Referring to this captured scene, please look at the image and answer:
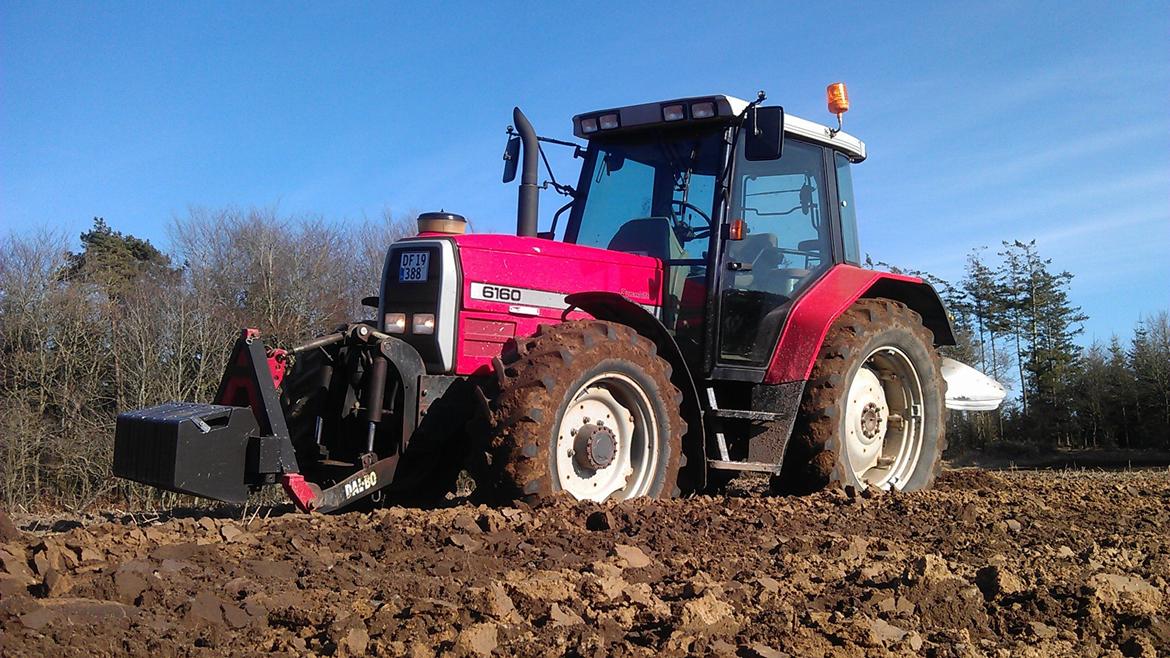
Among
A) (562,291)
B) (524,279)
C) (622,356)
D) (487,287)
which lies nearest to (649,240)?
(562,291)

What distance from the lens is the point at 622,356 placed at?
5.38 m

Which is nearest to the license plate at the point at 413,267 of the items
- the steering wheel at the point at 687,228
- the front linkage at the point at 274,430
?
the front linkage at the point at 274,430

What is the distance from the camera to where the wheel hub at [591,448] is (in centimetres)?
536

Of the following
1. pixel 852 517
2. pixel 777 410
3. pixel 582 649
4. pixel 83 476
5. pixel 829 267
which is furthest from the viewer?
pixel 83 476

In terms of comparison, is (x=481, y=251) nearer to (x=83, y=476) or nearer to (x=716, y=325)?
(x=716, y=325)

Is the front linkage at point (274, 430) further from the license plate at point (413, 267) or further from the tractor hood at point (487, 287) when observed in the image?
the license plate at point (413, 267)

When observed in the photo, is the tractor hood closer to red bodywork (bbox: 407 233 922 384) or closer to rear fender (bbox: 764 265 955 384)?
red bodywork (bbox: 407 233 922 384)

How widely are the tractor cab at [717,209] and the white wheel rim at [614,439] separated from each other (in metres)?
0.84

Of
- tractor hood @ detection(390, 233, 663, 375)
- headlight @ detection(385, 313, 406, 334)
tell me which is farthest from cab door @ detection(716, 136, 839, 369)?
headlight @ detection(385, 313, 406, 334)

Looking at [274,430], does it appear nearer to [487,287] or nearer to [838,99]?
[487,287]

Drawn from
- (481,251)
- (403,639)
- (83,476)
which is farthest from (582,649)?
(83,476)

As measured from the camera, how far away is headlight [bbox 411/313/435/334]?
5.65 meters

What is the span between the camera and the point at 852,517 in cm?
536

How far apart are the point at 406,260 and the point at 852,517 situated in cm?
284
